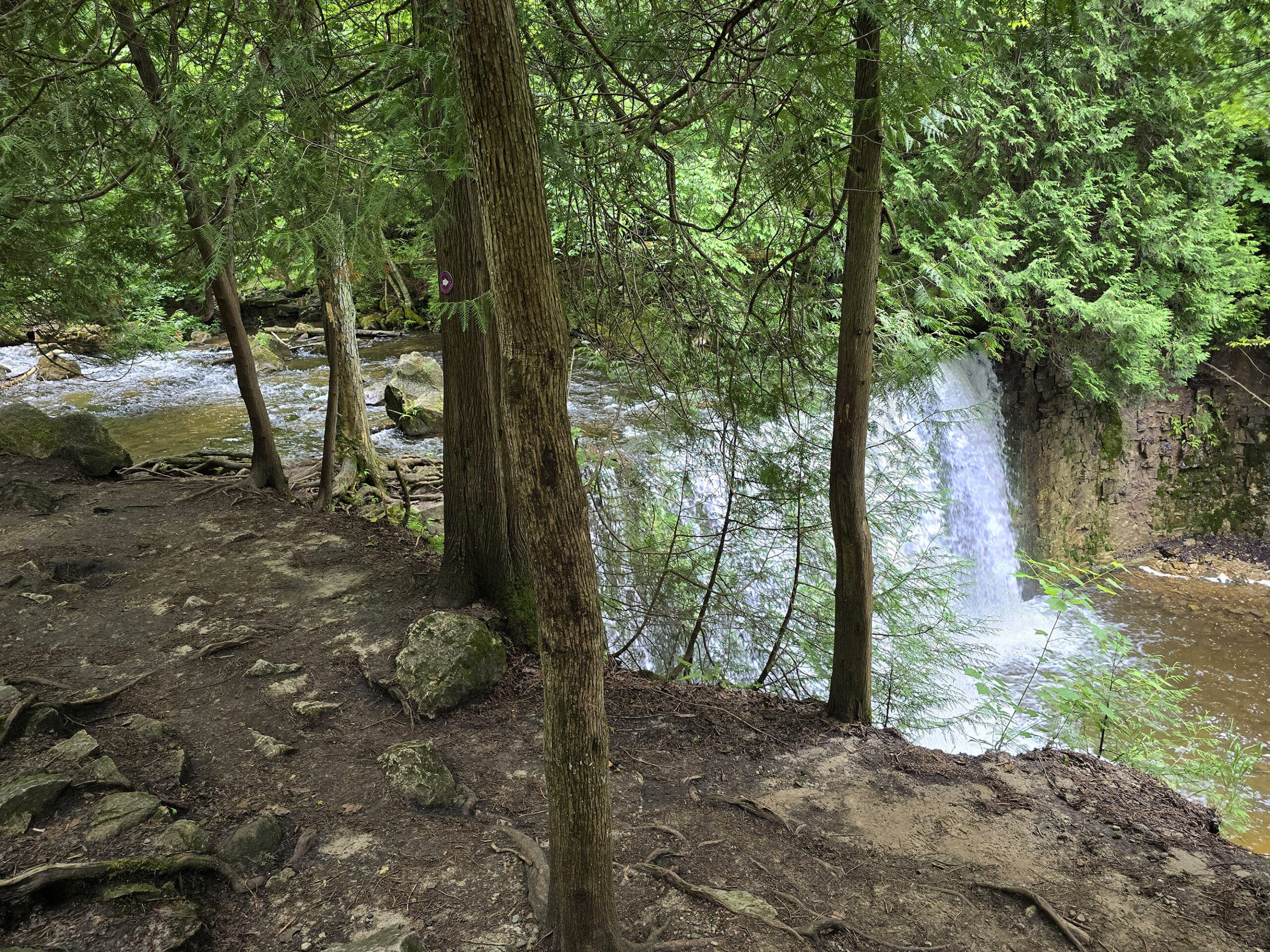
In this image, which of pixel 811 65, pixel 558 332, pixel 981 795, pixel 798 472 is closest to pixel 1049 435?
pixel 798 472

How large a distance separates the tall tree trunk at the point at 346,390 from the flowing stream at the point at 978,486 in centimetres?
191

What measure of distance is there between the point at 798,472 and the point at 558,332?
13.5 ft

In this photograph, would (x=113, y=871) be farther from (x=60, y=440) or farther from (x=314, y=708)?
(x=60, y=440)

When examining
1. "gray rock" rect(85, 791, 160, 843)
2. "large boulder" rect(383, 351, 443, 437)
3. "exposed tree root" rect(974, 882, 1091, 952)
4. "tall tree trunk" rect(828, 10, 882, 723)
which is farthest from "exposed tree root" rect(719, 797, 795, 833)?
"large boulder" rect(383, 351, 443, 437)

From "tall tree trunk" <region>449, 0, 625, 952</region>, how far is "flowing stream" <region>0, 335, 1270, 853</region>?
6.47 m

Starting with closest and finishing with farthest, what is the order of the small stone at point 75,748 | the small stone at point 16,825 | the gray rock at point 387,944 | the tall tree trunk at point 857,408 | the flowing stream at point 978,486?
the gray rock at point 387,944, the small stone at point 16,825, the small stone at point 75,748, the tall tree trunk at point 857,408, the flowing stream at point 978,486

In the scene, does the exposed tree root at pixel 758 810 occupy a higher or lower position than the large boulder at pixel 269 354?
lower

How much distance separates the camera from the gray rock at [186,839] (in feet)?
10.5

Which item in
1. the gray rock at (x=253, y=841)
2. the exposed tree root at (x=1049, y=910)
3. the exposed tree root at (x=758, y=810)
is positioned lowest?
the exposed tree root at (x=1049, y=910)

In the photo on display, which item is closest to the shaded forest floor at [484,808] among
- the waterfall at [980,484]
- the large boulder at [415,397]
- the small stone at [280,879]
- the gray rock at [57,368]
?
the small stone at [280,879]

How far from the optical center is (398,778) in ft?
13.4

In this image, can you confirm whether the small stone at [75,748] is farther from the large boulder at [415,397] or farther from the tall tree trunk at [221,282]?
the large boulder at [415,397]

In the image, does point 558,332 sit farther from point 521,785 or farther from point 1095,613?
point 1095,613

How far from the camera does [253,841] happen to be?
3461mm
